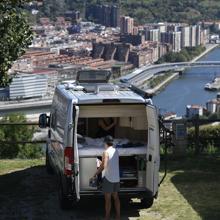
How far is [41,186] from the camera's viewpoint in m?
10.2

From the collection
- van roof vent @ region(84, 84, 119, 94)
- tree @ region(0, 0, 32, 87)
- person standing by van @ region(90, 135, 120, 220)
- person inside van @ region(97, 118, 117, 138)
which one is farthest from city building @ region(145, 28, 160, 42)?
person standing by van @ region(90, 135, 120, 220)

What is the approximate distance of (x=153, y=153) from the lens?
800cm

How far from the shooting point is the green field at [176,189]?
8.34m

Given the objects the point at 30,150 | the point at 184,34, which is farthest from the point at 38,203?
the point at 184,34

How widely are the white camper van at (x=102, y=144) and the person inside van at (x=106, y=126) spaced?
125 millimetres

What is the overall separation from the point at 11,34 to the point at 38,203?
313cm

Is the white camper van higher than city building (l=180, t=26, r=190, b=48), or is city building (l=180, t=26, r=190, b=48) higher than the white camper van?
the white camper van

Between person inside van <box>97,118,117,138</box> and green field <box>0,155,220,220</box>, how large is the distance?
1107 millimetres

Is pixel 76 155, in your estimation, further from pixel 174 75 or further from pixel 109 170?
pixel 174 75

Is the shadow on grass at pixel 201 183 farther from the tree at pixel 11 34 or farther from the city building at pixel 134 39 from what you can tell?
the city building at pixel 134 39

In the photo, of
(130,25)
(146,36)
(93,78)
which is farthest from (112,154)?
(130,25)

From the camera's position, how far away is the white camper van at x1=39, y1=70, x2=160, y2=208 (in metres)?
7.88

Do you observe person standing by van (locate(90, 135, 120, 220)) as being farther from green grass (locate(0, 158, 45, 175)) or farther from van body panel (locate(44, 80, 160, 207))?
green grass (locate(0, 158, 45, 175))

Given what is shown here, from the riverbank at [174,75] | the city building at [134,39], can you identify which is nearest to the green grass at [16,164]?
the riverbank at [174,75]
